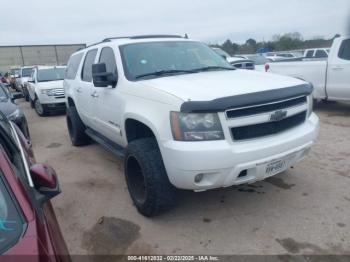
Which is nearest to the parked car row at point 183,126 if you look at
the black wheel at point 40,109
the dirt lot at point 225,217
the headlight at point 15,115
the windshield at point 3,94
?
the dirt lot at point 225,217

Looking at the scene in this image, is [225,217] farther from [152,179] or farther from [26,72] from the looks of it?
[26,72]

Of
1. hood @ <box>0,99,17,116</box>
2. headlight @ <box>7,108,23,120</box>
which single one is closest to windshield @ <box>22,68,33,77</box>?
hood @ <box>0,99,17,116</box>

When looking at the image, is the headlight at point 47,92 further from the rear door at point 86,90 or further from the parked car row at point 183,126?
the parked car row at point 183,126

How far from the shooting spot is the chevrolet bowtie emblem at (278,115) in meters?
3.12

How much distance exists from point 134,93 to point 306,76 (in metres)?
6.62

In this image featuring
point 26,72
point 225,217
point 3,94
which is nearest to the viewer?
point 225,217

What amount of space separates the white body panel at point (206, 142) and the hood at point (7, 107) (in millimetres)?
3448

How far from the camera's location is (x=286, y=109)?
3.27 m

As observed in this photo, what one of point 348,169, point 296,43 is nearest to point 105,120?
point 348,169

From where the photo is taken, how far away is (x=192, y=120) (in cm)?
293

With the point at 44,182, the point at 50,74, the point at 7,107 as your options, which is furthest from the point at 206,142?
the point at 50,74

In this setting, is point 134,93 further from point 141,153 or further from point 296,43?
point 296,43

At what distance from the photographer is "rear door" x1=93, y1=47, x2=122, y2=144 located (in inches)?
160

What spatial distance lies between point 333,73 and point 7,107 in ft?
24.5
